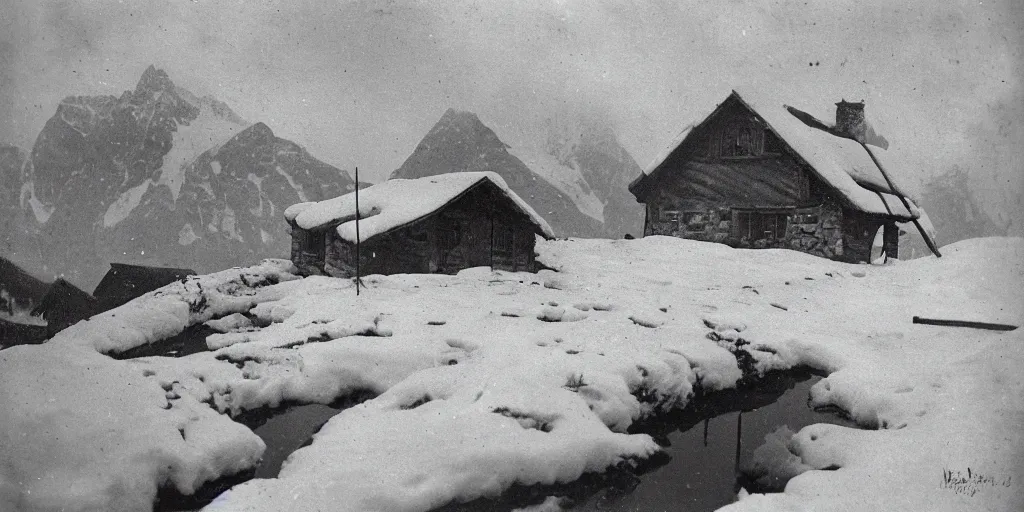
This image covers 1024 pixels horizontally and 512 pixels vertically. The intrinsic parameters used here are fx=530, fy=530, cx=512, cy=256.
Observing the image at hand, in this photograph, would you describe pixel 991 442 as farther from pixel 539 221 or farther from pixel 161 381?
pixel 539 221

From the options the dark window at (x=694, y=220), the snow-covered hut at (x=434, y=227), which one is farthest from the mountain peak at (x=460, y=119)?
the snow-covered hut at (x=434, y=227)

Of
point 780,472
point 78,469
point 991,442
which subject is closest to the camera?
point 78,469

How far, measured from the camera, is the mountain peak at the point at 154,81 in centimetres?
10225

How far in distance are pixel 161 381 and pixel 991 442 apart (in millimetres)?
6615

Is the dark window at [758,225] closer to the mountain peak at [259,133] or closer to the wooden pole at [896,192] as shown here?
the wooden pole at [896,192]

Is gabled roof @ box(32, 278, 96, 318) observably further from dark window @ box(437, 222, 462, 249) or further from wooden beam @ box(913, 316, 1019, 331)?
wooden beam @ box(913, 316, 1019, 331)

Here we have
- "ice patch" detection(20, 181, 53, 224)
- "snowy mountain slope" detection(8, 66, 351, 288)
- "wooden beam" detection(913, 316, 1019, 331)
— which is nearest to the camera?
"wooden beam" detection(913, 316, 1019, 331)

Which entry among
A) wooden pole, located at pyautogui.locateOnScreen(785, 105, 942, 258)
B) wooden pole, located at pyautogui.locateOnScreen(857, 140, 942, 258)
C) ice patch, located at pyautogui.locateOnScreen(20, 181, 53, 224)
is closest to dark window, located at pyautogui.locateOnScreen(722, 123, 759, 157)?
wooden pole, located at pyautogui.locateOnScreen(785, 105, 942, 258)

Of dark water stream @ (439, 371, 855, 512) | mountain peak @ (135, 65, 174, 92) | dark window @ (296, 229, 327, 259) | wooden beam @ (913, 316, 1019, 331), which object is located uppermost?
mountain peak @ (135, 65, 174, 92)

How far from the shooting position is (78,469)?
320 cm

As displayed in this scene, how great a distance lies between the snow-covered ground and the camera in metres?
3.36

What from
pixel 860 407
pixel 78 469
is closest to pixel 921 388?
pixel 860 407
